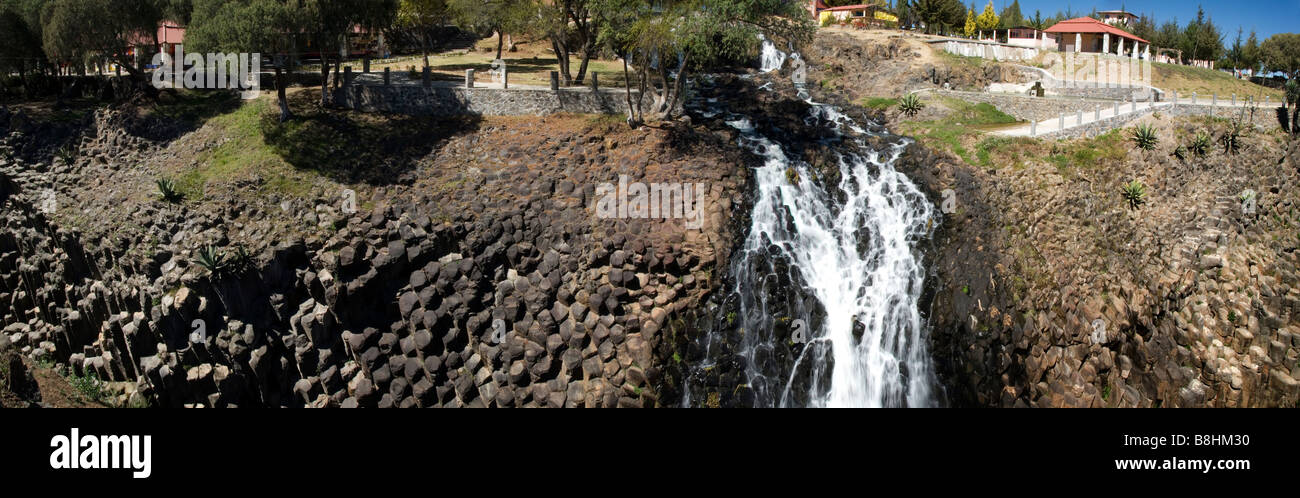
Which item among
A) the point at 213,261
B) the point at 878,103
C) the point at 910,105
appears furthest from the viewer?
the point at 878,103

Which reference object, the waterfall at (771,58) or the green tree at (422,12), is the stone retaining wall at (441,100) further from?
the waterfall at (771,58)

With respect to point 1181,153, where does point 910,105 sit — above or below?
above

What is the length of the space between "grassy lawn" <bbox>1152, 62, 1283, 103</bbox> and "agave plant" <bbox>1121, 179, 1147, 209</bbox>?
734 inches

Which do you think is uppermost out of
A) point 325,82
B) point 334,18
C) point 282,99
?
point 334,18

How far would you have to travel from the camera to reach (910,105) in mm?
34625

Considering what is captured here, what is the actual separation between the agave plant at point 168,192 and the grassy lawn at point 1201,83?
4901 cm

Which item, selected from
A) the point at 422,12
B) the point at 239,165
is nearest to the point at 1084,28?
the point at 422,12

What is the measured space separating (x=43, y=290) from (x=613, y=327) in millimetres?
20661

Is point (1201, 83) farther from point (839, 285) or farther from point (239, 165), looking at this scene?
point (239, 165)

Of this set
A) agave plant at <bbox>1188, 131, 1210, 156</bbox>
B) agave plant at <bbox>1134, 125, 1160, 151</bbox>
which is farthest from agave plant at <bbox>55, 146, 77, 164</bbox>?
agave plant at <bbox>1188, 131, 1210, 156</bbox>

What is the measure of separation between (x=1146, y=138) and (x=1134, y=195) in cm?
342

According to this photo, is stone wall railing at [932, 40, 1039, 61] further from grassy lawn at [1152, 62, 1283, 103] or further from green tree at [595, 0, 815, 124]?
green tree at [595, 0, 815, 124]

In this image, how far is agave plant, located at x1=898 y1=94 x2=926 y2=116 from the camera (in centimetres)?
3462

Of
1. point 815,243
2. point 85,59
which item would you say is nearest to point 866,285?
point 815,243
